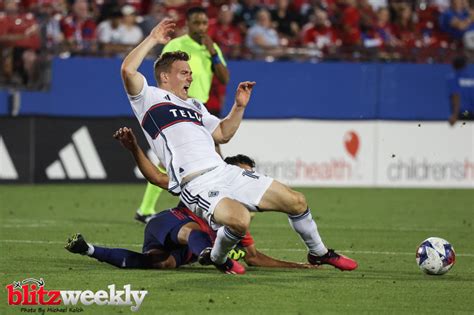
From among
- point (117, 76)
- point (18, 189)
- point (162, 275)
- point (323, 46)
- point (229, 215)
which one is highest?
point (229, 215)

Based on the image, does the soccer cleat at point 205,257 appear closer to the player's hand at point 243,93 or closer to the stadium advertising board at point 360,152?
the player's hand at point 243,93

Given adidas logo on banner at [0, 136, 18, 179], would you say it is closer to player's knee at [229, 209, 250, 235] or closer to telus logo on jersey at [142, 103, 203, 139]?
telus logo on jersey at [142, 103, 203, 139]

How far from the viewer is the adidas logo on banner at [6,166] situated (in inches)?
757

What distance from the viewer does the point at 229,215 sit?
346 inches

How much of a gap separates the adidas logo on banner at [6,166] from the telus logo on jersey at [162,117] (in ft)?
33.5

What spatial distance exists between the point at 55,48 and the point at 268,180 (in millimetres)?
11884

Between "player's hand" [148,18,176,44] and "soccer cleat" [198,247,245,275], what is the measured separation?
178cm

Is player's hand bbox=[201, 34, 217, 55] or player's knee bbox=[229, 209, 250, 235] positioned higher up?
player's knee bbox=[229, 209, 250, 235]

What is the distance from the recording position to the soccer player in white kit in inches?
354

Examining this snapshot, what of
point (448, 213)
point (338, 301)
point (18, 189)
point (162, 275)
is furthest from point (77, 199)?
point (338, 301)

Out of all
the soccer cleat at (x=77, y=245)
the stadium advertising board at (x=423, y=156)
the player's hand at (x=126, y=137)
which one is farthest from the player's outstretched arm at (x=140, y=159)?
the stadium advertising board at (x=423, y=156)

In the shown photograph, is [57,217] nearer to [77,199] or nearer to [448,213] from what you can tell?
[77,199]

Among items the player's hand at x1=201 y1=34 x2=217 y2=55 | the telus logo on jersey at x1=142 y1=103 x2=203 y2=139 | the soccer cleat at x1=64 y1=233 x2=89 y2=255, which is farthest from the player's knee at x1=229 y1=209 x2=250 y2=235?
the player's hand at x1=201 y1=34 x2=217 y2=55

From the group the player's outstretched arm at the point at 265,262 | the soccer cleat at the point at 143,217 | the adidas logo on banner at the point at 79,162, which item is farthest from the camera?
the adidas logo on banner at the point at 79,162
